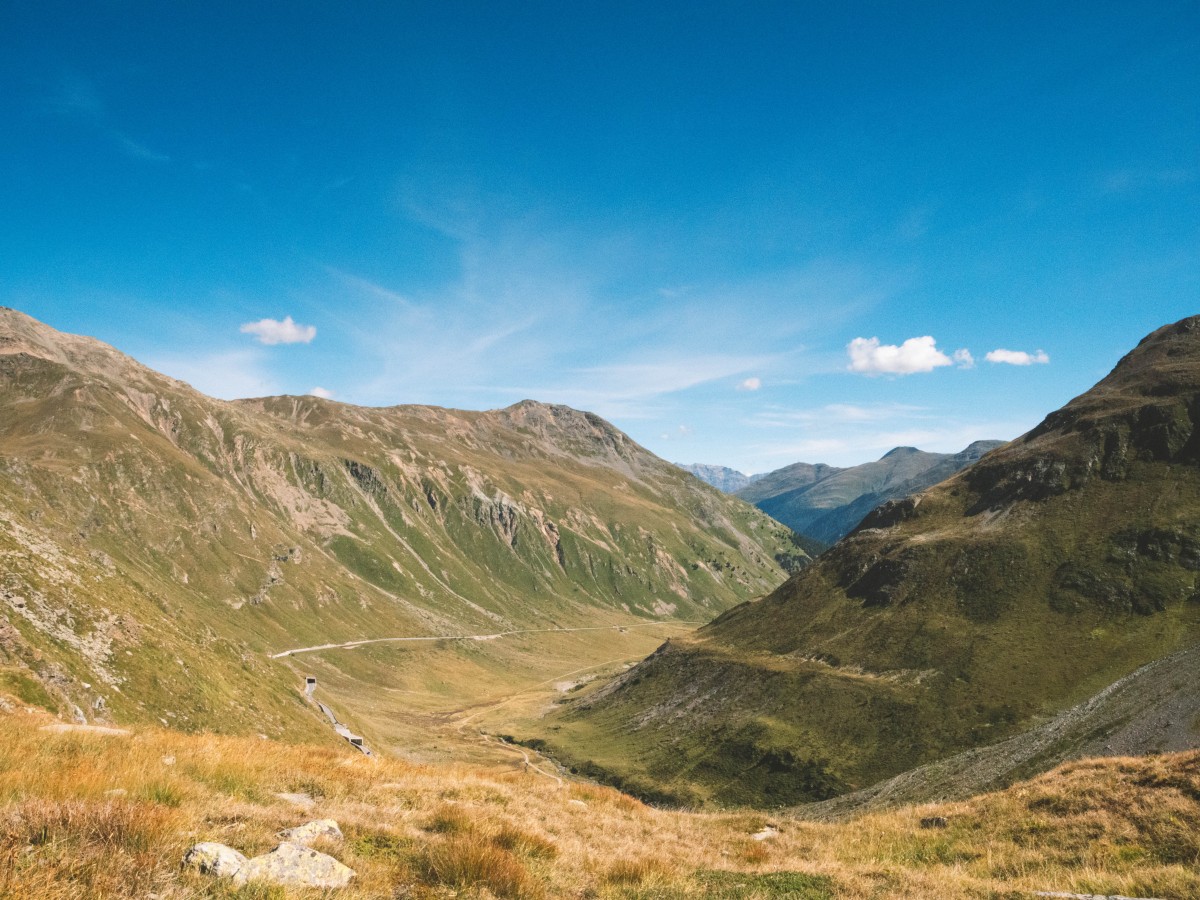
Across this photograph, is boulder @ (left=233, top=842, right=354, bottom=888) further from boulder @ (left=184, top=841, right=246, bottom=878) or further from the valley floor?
the valley floor

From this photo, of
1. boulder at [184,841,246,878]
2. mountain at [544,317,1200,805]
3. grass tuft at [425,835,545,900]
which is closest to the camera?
boulder at [184,841,246,878]

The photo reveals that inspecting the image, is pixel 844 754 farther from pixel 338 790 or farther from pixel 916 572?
pixel 338 790

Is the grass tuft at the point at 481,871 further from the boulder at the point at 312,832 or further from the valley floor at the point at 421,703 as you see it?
the valley floor at the point at 421,703

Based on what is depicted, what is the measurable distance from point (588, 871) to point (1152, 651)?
327ft

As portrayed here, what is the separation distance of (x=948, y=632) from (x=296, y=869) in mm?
114950

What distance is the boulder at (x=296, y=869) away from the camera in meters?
8.17

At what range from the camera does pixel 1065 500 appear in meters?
120

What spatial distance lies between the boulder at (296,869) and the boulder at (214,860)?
0.12 m

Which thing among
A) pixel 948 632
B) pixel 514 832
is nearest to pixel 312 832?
pixel 514 832

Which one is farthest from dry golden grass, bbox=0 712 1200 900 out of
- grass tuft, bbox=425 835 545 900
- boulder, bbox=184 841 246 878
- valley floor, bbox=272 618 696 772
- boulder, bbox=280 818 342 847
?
valley floor, bbox=272 618 696 772

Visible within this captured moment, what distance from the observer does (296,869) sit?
28.8 feet

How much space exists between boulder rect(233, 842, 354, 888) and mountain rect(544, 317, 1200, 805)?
63.7 m

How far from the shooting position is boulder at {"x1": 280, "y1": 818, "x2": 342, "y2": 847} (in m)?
10.3

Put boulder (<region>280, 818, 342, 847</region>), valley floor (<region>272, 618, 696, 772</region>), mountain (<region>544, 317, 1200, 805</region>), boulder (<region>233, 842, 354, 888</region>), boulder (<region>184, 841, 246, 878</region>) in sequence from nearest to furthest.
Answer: boulder (<region>184, 841, 246, 878</region>), boulder (<region>233, 842, 354, 888</region>), boulder (<region>280, 818, 342, 847</region>), mountain (<region>544, 317, 1200, 805</region>), valley floor (<region>272, 618, 696, 772</region>)
